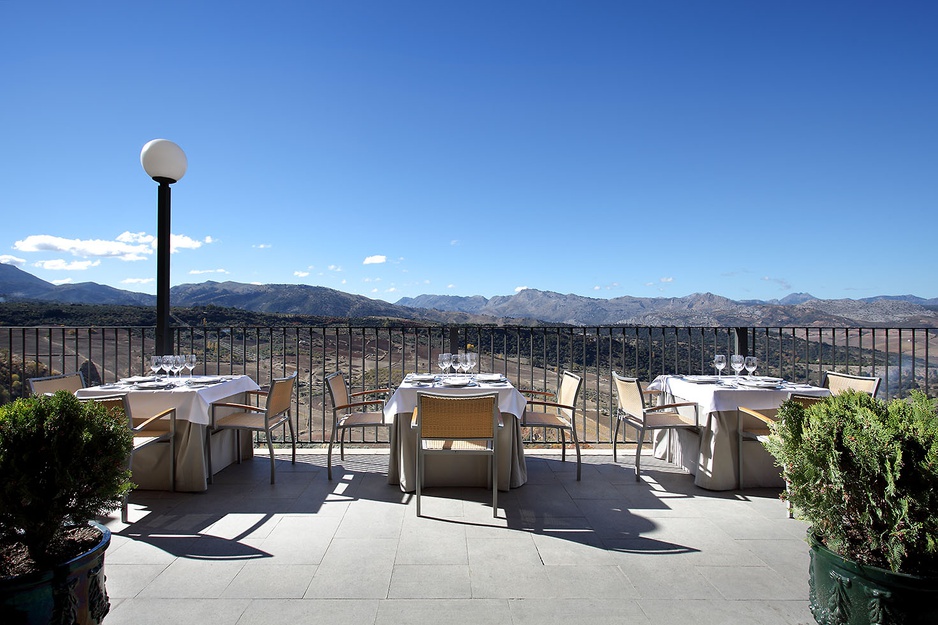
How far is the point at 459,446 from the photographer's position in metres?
3.58

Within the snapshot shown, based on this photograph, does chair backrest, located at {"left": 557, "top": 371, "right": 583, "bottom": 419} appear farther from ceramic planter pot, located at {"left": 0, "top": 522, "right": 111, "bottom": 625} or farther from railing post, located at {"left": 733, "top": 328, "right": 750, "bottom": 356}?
ceramic planter pot, located at {"left": 0, "top": 522, "right": 111, "bottom": 625}

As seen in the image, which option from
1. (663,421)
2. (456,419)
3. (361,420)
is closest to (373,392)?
(361,420)

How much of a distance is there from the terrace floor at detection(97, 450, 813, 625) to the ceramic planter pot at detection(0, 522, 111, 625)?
542mm

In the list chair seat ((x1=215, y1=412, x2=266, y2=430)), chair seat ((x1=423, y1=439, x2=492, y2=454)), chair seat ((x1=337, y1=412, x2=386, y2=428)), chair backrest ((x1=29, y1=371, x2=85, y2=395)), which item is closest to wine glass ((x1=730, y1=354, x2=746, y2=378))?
chair seat ((x1=423, y1=439, x2=492, y2=454))

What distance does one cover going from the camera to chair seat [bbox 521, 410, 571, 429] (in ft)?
13.3

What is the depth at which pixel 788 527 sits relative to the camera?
10.2ft

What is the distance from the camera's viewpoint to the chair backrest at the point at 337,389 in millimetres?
4250

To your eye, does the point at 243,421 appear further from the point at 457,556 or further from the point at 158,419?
the point at 457,556

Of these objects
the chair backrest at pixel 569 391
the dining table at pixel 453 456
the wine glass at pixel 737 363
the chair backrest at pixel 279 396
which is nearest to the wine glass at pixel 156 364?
the chair backrest at pixel 279 396

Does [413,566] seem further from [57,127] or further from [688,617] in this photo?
[57,127]

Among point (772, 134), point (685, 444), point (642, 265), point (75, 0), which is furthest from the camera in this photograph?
point (642, 265)

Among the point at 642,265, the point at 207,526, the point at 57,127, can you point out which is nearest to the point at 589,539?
the point at 207,526

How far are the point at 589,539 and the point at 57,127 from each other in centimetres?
884

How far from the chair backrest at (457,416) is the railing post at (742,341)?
3276 millimetres
